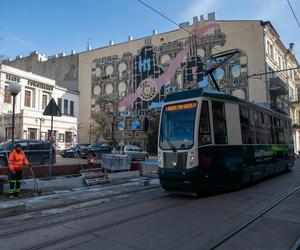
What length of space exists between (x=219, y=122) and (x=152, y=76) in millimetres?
39802

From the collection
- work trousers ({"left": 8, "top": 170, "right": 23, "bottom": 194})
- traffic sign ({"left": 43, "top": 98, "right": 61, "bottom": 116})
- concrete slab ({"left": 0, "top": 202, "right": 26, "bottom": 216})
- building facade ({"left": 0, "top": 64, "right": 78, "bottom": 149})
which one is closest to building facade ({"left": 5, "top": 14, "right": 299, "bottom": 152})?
building facade ({"left": 0, "top": 64, "right": 78, "bottom": 149})

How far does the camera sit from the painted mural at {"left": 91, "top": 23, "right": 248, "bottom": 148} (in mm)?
44062

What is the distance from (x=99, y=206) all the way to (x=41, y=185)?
416 centimetres

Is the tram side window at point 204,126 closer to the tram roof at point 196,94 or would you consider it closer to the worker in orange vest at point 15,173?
the tram roof at point 196,94

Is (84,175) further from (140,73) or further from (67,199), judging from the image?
(140,73)

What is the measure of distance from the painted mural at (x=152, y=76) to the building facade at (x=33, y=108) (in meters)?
5.80

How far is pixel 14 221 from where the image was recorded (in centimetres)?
785

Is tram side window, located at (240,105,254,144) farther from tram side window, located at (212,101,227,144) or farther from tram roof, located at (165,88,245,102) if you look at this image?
tram side window, located at (212,101,227,144)

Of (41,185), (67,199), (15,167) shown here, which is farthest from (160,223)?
(41,185)

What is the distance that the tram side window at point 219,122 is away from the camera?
36.5 ft

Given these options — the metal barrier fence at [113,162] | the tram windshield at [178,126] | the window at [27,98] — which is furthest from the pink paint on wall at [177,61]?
the tram windshield at [178,126]

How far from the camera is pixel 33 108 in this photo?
4812 centimetres

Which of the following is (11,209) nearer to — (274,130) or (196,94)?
(196,94)

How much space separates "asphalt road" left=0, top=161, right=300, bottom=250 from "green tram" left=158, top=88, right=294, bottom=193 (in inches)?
29.6
